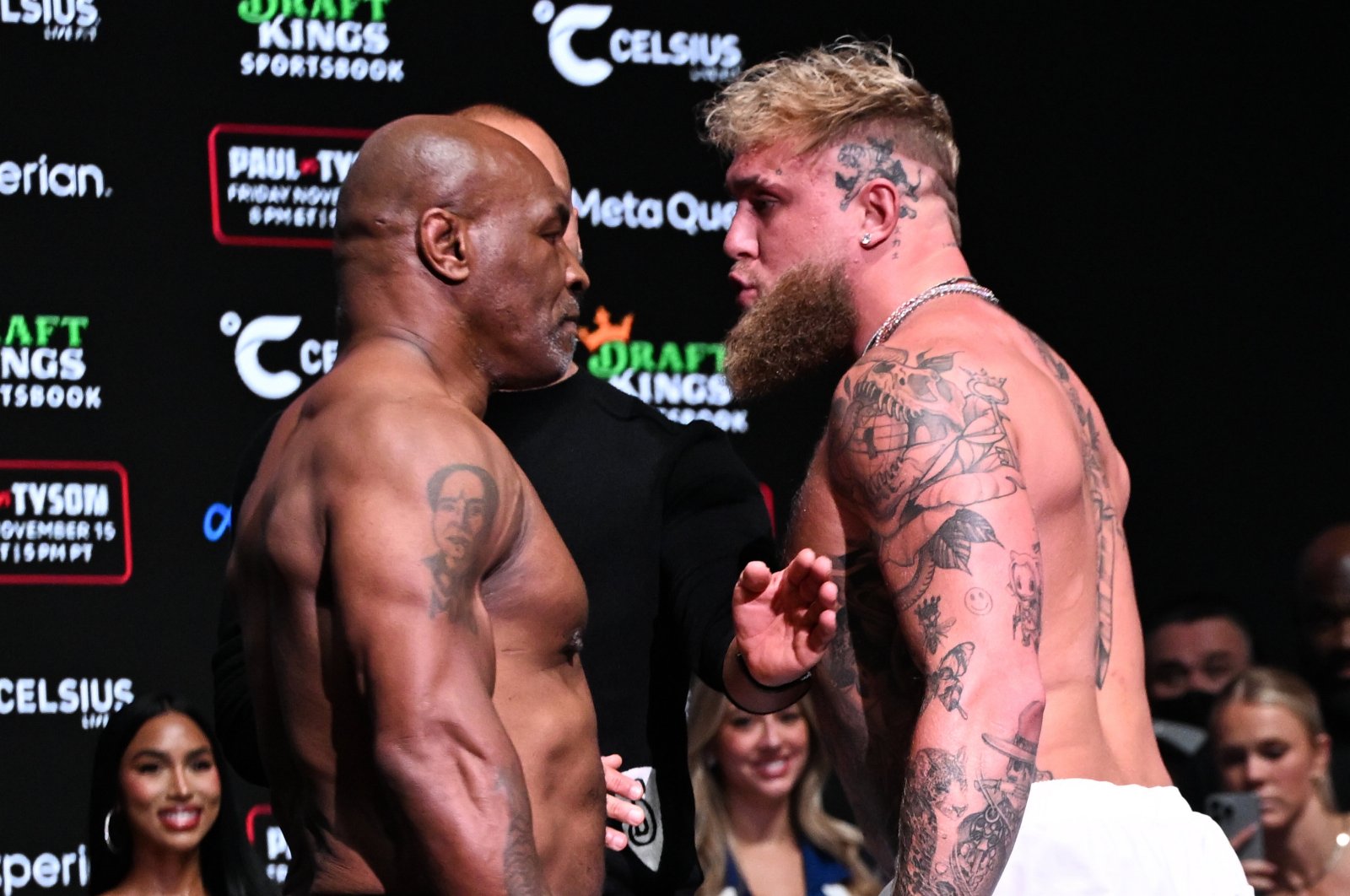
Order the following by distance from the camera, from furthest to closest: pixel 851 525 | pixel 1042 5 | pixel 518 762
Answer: pixel 1042 5 < pixel 851 525 < pixel 518 762

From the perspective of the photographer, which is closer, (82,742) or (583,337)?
(82,742)

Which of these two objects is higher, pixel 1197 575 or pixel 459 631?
pixel 459 631

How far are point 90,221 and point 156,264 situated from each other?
0.16 m

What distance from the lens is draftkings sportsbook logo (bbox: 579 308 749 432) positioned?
4.25m

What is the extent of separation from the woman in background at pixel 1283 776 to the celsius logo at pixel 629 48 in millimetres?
1801

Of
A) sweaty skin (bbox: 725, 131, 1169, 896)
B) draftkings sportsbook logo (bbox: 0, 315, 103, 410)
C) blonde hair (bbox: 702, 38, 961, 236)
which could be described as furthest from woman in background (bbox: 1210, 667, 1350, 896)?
draftkings sportsbook logo (bbox: 0, 315, 103, 410)

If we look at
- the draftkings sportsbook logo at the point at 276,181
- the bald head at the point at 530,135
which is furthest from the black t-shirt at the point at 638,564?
the draftkings sportsbook logo at the point at 276,181

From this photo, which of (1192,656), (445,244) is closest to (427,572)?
(445,244)

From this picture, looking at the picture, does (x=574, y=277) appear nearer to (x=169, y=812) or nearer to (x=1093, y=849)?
(x=1093, y=849)

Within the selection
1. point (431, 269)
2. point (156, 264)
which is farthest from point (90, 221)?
point (431, 269)

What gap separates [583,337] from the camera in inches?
167

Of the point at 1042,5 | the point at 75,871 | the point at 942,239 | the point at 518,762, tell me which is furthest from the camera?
the point at 1042,5

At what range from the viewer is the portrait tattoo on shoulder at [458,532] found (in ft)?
6.23

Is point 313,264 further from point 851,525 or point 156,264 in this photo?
point 851,525
